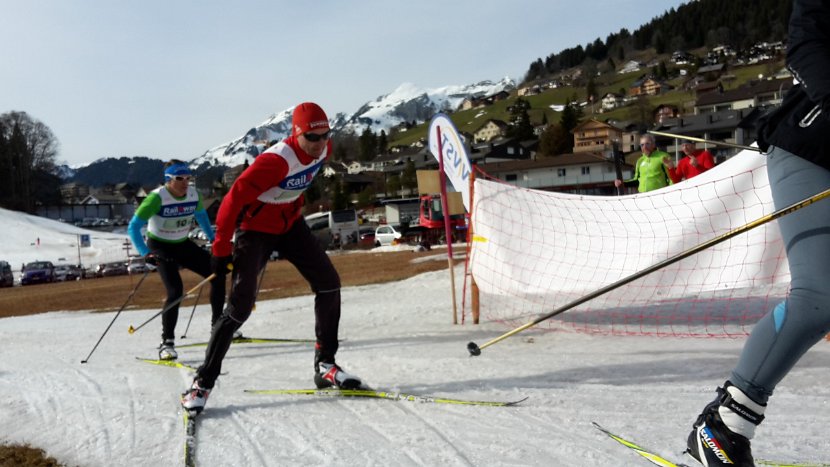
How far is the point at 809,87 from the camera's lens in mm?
1851

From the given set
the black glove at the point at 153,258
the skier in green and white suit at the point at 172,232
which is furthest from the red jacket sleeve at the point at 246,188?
the black glove at the point at 153,258

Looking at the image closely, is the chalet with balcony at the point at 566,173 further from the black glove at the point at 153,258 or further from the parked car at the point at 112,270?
the black glove at the point at 153,258

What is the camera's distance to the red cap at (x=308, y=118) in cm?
378

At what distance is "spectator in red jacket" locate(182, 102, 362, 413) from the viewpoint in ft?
11.9

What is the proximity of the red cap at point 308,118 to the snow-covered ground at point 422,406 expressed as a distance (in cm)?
170

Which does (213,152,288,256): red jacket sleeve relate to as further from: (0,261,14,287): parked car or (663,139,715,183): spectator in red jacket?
(0,261,14,287): parked car

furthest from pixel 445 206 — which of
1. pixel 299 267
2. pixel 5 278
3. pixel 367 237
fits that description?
pixel 367 237

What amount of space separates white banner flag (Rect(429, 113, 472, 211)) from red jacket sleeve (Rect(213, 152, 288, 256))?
2.83 meters

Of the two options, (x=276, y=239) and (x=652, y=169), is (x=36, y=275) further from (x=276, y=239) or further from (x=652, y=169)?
(x=276, y=239)

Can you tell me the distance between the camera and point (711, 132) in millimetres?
64812

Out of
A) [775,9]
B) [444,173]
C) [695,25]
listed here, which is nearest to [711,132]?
[444,173]

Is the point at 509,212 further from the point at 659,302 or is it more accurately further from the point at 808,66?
the point at 808,66

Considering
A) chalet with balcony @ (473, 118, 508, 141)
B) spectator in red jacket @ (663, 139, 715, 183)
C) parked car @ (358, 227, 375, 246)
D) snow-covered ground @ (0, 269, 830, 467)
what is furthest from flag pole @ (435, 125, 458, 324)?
chalet with balcony @ (473, 118, 508, 141)

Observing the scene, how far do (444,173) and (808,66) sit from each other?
187 inches
